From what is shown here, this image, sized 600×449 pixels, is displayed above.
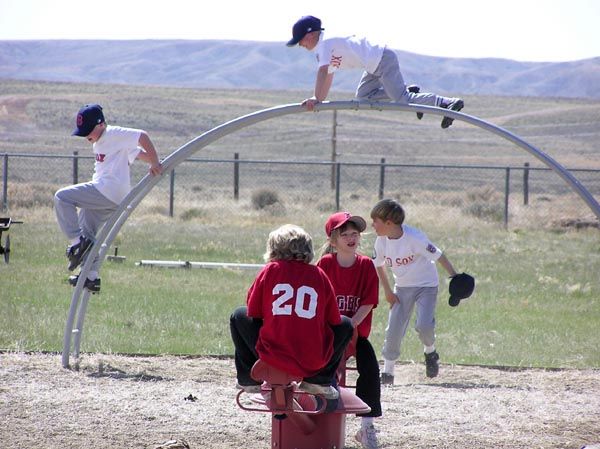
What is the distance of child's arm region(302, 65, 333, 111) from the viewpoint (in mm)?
7699

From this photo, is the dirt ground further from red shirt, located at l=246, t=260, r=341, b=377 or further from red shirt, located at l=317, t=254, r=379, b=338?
red shirt, located at l=246, t=260, r=341, b=377

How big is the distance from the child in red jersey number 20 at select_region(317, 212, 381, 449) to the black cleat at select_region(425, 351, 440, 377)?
86.9 inches

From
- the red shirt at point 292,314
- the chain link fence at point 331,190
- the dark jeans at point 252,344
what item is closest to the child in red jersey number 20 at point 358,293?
the dark jeans at point 252,344

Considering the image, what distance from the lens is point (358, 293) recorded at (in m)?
6.38

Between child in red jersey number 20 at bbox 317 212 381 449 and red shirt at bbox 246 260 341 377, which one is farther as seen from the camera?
child in red jersey number 20 at bbox 317 212 381 449

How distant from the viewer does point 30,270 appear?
1407 centimetres

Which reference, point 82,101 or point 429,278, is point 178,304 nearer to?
point 429,278

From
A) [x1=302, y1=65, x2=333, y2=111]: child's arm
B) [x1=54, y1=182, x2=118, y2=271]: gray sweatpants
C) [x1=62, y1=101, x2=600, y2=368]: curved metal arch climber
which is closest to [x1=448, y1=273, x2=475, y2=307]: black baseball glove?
[x1=62, y1=101, x2=600, y2=368]: curved metal arch climber

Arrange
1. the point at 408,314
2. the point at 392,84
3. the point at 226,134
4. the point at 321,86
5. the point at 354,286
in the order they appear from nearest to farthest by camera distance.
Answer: the point at 354,286
the point at 321,86
the point at 392,84
the point at 226,134
the point at 408,314

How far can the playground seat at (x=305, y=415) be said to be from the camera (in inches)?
221

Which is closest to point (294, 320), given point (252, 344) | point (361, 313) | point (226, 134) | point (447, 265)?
point (252, 344)

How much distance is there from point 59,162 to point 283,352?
136 ft

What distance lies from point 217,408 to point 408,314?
199cm

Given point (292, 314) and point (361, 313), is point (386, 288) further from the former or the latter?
point (292, 314)
